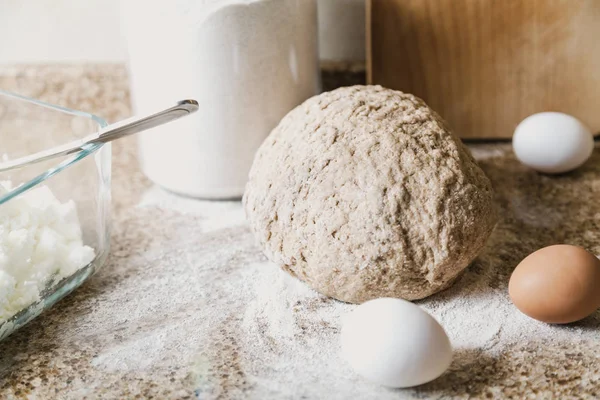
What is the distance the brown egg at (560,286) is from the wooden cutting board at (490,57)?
0.52 m

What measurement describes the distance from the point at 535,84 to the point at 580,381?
66 cm

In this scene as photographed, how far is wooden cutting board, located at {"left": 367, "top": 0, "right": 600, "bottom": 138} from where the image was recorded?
117 centimetres

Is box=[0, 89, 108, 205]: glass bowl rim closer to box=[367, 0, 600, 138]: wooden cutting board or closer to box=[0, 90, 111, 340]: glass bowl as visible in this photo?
box=[0, 90, 111, 340]: glass bowl

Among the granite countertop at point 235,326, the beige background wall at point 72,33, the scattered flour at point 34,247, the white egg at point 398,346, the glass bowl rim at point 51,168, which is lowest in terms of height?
the granite countertop at point 235,326

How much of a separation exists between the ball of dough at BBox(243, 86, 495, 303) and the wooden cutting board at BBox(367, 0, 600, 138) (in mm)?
339

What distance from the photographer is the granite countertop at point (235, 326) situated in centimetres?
72

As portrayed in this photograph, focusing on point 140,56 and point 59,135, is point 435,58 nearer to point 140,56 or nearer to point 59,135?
point 140,56

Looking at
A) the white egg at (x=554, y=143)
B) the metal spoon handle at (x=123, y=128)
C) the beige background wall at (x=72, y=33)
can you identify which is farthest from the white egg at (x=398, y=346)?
the beige background wall at (x=72, y=33)

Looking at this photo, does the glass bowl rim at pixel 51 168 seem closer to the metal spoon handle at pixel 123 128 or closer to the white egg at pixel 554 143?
the metal spoon handle at pixel 123 128

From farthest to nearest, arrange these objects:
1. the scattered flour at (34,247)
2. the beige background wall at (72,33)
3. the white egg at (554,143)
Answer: the beige background wall at (72,33), the white egg at (554,143), the scattered flour at (34,247)

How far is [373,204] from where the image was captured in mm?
798

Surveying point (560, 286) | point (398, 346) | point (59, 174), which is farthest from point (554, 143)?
point (59, 174)

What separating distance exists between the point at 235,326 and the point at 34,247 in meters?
0.26

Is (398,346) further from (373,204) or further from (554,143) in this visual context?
(554,143)
